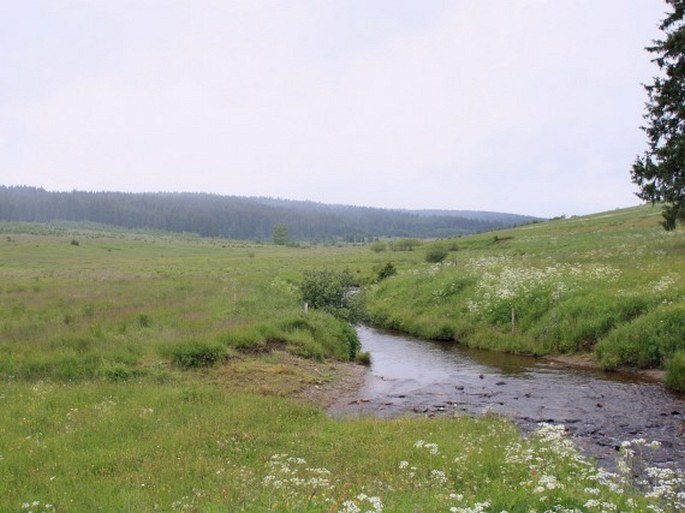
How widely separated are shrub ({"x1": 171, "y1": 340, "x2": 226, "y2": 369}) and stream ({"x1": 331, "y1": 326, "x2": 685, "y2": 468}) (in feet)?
17.7

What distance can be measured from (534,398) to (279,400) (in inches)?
352

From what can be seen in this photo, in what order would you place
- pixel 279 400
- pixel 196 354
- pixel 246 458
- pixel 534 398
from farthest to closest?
1. pixel 196 354
2. pixel 534 398
3. pixel 279 400
4. pixel 246 458

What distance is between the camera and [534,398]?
19125 millimetres

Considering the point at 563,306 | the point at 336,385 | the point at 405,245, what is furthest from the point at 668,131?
the point at 405,245

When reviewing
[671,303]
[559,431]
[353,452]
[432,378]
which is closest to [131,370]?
[353,452]

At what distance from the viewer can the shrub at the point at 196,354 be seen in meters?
20.3

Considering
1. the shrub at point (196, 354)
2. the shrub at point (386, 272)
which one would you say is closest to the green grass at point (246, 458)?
the shrub at point (196, 354)

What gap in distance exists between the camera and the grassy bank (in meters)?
22.8

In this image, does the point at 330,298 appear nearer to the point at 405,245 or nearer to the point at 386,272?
the point at 386,272

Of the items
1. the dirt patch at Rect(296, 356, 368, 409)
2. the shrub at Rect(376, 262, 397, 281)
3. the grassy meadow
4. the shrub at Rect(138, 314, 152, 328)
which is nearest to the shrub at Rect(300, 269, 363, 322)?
A: the grassy meadow

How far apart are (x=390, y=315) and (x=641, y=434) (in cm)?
2416

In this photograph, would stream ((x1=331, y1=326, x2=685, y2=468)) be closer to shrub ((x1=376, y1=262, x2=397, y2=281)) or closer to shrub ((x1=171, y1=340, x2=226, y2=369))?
A: shrub ((x1=171, y1=340, x2=226, y2=369))

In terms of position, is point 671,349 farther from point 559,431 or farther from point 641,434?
point 559,431

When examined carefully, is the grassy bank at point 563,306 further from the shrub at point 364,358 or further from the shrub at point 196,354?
the shrub at point 196,354
